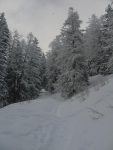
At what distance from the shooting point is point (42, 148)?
845 cm

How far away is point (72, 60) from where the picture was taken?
24625mm

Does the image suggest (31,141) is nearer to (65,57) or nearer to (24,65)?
(65,57)

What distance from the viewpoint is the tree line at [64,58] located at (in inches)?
982

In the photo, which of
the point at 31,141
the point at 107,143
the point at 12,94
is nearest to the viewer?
the point at 107,143

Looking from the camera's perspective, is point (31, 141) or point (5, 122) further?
point (5, 122)

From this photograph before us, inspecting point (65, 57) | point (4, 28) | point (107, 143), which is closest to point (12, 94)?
point (4, 28)

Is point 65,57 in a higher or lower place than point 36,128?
higher

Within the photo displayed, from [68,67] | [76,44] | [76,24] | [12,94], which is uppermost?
[76,24]

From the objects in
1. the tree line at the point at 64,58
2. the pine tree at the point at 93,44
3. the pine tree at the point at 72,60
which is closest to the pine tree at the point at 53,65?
the tree line at the point at 64,58

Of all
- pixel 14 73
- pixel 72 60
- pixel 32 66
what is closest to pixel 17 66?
pixel 14 73

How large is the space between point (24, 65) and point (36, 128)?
2710cm

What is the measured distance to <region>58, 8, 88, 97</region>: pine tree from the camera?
79.4ft

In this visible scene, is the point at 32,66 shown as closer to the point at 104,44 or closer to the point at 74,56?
the point at 104,44

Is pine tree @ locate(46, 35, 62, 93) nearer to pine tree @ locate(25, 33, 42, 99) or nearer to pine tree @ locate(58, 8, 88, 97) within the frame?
pine tree @ locate(25, 33, 42, 99)
